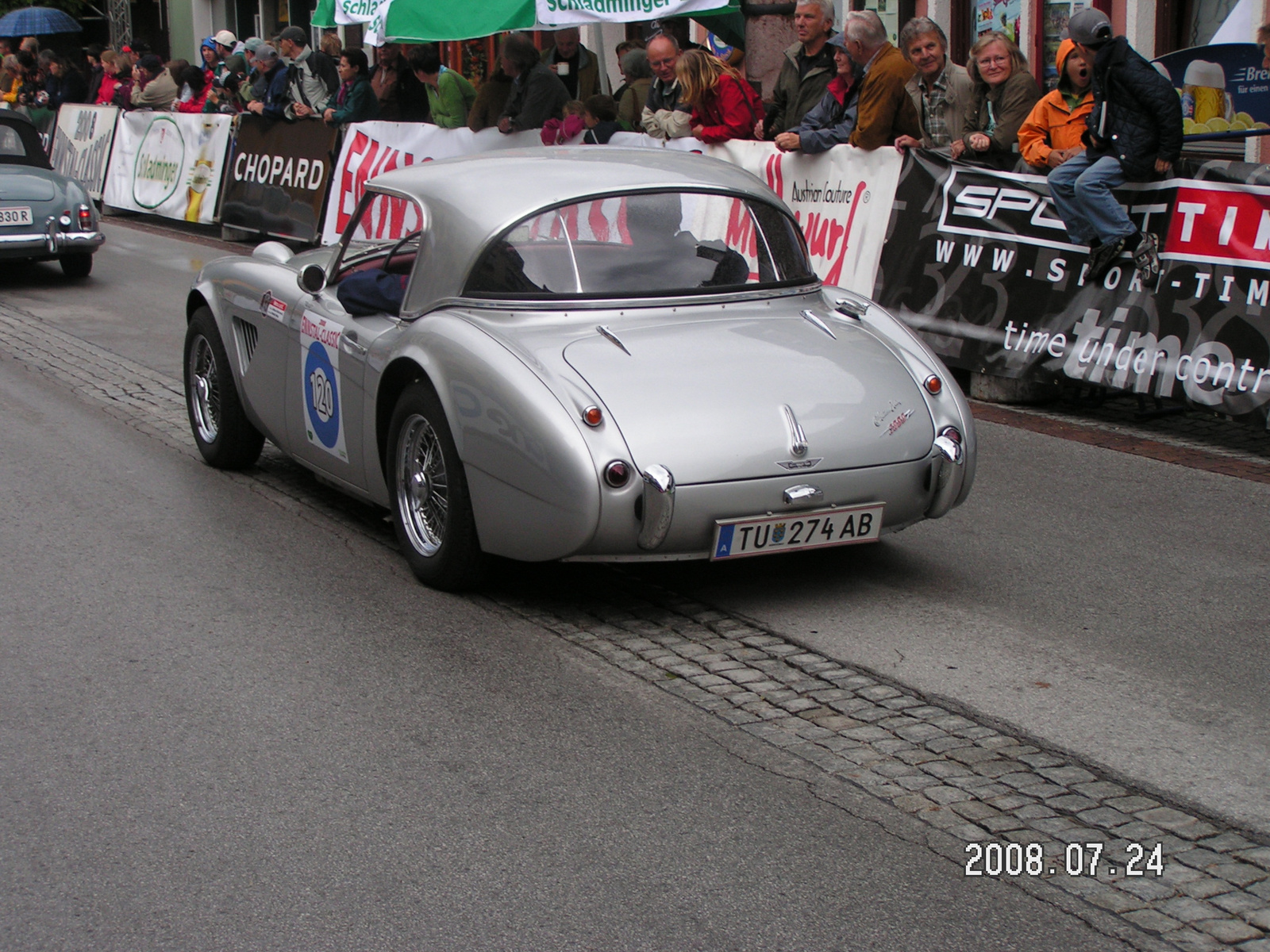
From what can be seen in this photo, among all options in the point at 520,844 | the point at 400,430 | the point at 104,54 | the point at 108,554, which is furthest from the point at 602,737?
the point at 104,54

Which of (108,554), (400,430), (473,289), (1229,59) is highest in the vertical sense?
(1229,59)

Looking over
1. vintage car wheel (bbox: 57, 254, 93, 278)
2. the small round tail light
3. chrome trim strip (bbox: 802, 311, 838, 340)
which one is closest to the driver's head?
chrome trim strip (bbox: 802, 311, 838, 340)

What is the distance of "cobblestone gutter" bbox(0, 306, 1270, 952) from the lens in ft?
11.2

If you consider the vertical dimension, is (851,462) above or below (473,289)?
below

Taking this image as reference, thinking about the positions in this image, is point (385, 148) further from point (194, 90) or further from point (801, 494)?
point (801, 494)

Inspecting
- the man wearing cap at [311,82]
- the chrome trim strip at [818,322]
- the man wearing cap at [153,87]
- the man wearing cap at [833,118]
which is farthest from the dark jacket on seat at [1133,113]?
the man wearing cap at [153,87]

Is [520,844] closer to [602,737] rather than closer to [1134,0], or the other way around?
[602,737]

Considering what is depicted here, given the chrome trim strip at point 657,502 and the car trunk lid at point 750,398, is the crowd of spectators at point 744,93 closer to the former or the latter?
the car trunk lid at point 750,398

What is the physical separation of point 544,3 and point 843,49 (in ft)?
10.7

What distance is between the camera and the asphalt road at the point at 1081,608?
14.2ft

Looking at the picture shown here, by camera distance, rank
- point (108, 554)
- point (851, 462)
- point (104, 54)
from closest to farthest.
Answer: point (851, 462), point (108, 554), point (104, 54)

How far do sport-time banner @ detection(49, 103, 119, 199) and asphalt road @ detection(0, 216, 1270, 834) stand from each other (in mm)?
18411

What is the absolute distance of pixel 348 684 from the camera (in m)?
4.79
